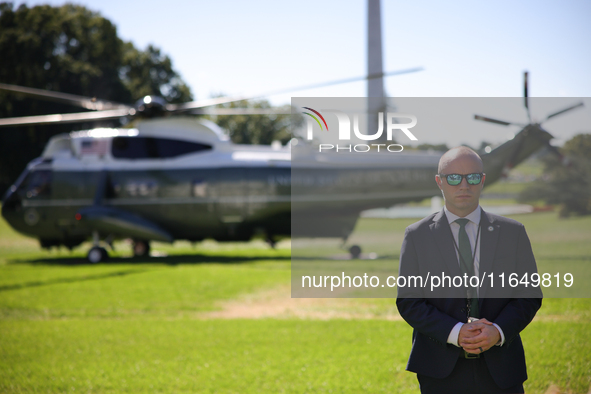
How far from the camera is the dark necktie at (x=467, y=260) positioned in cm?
250

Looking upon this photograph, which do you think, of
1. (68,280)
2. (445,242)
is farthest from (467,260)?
(68,280)

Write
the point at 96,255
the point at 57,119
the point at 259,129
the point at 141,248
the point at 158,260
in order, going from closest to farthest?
the point at 57,119
the point at 96,255
the point at 158,260
the point at 141,248
the point at 259,129

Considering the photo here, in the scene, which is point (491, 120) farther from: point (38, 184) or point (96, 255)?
point (38, 184)

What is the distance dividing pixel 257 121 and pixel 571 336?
4420 cm

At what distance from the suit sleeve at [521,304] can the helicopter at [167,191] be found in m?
10.1

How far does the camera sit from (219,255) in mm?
16734

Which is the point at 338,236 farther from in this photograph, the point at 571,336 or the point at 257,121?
the point at 257,121

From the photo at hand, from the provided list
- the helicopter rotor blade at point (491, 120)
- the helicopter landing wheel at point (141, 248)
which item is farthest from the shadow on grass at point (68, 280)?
the helicopter rotor blade at point (491, 120)

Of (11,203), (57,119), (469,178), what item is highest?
(57,119)

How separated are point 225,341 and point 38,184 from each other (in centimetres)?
1099

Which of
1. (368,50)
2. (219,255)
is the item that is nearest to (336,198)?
(219,255)

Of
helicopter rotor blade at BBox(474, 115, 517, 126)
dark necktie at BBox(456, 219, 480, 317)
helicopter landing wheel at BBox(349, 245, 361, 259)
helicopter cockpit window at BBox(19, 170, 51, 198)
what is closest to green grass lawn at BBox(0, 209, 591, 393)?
helicopter rotor blade at BBox(474, 115, 517, 126)

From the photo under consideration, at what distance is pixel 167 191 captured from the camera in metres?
14.3

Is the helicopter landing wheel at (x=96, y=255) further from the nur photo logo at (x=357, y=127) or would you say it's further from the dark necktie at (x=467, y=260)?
the dark necktie at (x=467, y=260)
